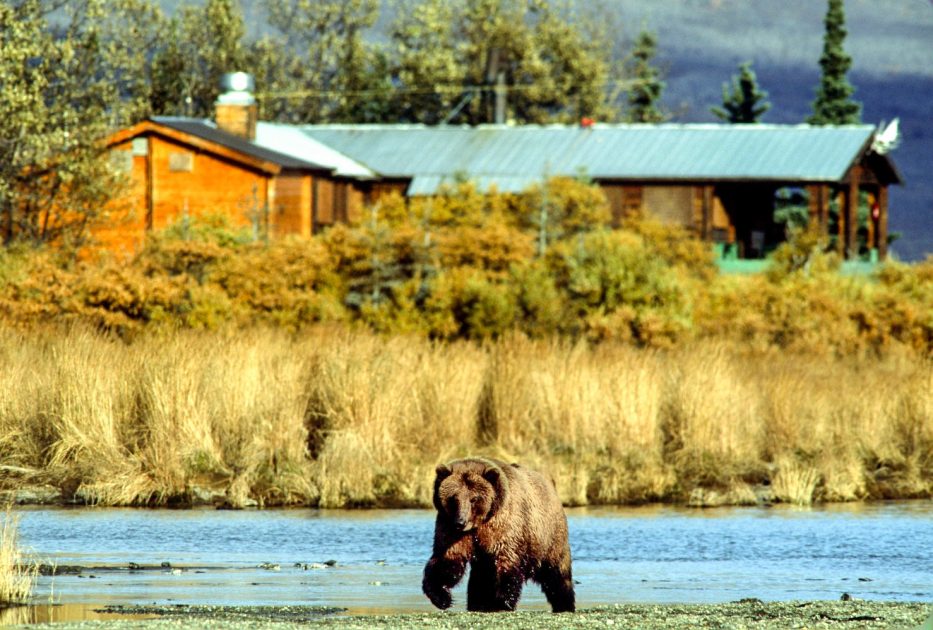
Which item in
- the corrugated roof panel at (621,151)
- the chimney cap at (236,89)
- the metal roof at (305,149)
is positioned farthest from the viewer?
the metal roof at (305,149)

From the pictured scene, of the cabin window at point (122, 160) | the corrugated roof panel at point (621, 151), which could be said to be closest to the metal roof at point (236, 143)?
the cabin window at point (122, 160)

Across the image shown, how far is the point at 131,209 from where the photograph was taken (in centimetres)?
4400

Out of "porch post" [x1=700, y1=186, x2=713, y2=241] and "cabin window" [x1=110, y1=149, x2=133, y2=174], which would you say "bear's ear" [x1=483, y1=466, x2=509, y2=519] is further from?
"porch post" [x1=700, y1=186, x2=713, y2=241]

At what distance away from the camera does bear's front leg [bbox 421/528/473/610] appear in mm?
9250

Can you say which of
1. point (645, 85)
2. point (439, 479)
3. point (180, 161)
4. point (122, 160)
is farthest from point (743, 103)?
point (439, 479)

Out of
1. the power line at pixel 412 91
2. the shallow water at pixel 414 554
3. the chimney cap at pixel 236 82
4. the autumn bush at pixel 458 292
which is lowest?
the shallow water at pixel 414 554

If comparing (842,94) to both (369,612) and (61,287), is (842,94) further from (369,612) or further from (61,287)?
(369,612)

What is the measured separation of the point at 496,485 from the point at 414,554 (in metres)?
4.93

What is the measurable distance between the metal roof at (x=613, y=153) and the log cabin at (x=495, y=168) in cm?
6

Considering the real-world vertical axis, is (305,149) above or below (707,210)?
above

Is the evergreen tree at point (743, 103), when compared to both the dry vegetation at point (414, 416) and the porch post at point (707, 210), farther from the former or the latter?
the dry vegetation at point (414, 416)

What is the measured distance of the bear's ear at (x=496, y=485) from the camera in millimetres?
9359

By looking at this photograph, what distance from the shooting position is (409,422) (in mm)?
19312

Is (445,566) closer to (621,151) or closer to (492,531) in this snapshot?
(492,531)
